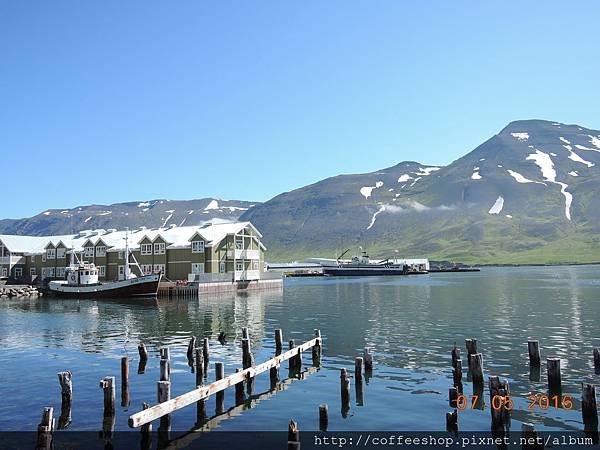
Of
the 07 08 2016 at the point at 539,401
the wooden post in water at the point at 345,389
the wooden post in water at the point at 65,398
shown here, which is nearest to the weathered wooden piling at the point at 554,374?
the 07 08 2016 at the point at 539,401

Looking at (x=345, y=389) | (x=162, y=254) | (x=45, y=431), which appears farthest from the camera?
(x=162, y=254)

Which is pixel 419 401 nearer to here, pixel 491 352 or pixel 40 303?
pixel 491 352

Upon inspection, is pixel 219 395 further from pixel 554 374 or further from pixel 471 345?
pixel 554 374

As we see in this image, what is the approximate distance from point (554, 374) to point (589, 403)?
5799 millimetres

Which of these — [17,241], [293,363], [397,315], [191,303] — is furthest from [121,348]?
[17,241]

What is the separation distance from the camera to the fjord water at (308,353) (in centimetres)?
2434

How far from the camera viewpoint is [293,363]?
1320 inches

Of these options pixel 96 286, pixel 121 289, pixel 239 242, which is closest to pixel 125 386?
pixel 121 289

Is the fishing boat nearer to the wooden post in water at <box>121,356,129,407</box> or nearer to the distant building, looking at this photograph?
the distant building

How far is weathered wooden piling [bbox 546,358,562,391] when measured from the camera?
87.8 ft

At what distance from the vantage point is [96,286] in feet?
307

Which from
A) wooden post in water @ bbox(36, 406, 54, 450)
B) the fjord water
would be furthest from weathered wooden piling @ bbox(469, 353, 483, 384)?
wooden post in water @ bbox(36, 406, 54, 450)

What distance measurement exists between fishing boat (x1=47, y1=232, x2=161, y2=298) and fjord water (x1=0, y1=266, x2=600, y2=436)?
386 inches

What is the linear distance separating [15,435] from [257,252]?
317 feet
